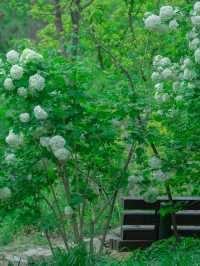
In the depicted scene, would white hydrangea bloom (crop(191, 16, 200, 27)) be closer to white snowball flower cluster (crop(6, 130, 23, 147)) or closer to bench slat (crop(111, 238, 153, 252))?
white snowball flower cluster (crop(6, 130, 23, 147))

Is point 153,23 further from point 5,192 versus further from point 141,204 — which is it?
point 141,204

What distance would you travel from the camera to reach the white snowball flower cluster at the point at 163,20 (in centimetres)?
581

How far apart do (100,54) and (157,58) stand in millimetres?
5284

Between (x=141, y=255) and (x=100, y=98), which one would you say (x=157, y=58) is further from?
(x=141, y=255)

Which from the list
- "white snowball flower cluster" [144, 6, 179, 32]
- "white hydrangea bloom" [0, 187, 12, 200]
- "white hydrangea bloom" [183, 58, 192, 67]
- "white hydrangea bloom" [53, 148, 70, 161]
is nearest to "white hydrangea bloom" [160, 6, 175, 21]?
"white snowball flower cluster" [144, 6, 179, 32]

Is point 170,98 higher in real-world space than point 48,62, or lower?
lower

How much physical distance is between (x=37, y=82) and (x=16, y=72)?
6.9 inches

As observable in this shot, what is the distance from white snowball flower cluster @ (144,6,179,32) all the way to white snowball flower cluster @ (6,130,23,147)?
139 cm

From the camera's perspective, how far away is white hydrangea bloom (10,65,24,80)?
5.39 meters

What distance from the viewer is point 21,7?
1362 centimetres

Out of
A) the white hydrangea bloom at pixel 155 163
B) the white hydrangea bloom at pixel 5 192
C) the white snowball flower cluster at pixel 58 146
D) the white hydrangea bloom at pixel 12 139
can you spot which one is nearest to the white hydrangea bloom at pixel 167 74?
the white hydrangea bloom at pixel 155 163

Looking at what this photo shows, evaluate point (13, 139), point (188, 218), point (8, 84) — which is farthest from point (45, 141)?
point (188, 218)

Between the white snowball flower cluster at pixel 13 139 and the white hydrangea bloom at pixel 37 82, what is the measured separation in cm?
47

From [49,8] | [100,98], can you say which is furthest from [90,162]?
[49,8]
